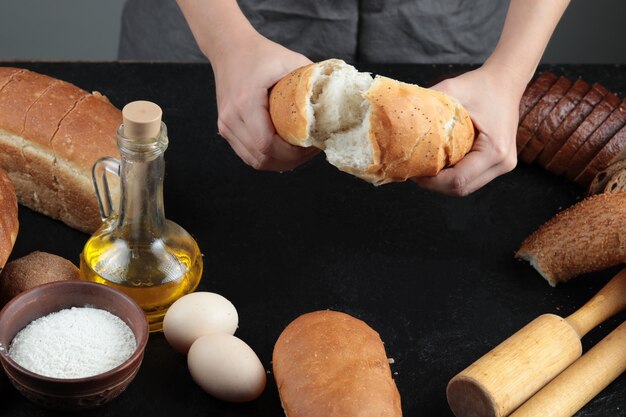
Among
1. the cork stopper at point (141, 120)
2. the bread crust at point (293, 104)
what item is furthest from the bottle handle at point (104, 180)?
the bread crust at point (293, 104)

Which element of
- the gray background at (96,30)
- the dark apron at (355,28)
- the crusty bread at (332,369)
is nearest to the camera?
the crusty bread at (332,369)

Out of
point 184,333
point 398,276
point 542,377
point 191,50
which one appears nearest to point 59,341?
point 184,333

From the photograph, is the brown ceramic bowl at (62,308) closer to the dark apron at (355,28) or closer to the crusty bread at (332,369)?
the crusty bread at (332,369)

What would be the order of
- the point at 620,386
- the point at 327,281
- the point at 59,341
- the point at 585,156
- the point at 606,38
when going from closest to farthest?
the point at 59,341
the point at 620,386
the point at 327,281
the point at 585,156
the point at 606,38

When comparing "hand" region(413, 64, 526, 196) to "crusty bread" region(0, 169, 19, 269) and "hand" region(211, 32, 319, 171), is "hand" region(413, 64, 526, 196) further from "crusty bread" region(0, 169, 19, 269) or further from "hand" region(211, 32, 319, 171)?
"crusty bread" region(0, 169, 19, 269)

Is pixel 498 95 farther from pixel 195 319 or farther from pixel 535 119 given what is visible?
pixel 195 319

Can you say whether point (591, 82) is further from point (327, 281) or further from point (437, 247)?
point (327, 281)
